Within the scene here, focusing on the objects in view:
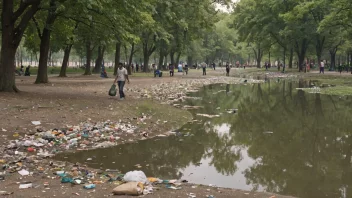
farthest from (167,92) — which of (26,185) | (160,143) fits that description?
(26,185)

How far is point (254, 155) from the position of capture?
9.65m

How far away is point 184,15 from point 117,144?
23264mm

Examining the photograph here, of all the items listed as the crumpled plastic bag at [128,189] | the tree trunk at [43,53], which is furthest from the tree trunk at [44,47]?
the crumpled plastic bag at [128,189]

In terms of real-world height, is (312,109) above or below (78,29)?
below

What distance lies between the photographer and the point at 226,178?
7.84 m

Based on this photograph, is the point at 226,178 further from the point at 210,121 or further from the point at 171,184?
the point at 210,121

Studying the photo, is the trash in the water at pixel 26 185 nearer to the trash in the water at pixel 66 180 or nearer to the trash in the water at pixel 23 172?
the trash in the water at pixel 66 180

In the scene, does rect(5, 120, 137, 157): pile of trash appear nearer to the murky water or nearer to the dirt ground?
the dirt ground

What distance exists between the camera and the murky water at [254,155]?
7.54m

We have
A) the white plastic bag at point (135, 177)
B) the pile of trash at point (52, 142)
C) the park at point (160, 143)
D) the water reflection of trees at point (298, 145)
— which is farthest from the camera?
the pile of trash at point (52, 142)

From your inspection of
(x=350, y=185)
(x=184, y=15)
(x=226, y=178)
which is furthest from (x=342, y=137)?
(x=184, y=15)

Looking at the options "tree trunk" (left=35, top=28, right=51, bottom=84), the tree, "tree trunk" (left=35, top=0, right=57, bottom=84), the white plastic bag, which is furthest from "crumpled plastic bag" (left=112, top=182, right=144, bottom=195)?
"tree trunk" (left=35, top=28, right=51, bottom=84)

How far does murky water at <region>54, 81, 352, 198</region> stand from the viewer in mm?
7535

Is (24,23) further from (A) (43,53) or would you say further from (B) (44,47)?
(A) (43,53)
